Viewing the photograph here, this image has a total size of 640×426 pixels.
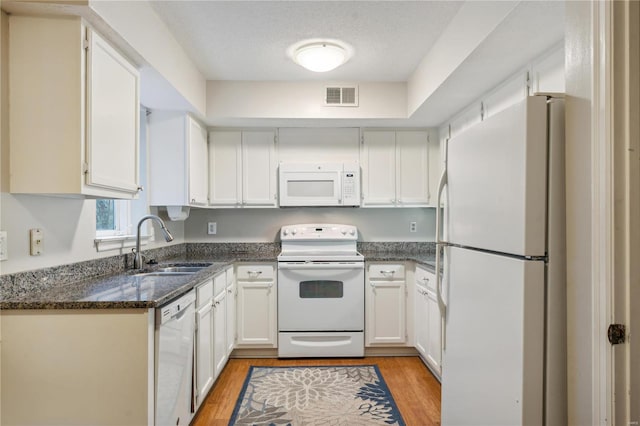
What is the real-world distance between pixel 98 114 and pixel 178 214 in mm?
1452

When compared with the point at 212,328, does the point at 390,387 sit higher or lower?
lower

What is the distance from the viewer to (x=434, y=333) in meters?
2.51

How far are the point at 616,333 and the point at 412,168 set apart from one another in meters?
2.56

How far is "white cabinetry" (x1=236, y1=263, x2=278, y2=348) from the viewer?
116 inches

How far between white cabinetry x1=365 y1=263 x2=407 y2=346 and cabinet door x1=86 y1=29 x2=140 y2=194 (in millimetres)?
2017

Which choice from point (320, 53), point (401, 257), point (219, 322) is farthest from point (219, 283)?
point (320, 53)

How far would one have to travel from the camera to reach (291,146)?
10.6ft

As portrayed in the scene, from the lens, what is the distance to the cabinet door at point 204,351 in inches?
80.1

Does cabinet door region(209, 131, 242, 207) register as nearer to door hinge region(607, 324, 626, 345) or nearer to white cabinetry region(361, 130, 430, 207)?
white cabinetry region(361, 130, 430, 207)

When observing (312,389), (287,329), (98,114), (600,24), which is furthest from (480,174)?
(287,329)

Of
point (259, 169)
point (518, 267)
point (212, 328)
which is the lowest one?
point (212, 328)

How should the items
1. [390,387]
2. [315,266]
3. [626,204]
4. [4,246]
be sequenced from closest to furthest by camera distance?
[626,204] → [4,246] → [390,387] → [315,266]

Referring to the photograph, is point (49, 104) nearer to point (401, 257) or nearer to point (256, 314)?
point (256, 314)

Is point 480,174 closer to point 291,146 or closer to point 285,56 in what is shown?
point 285,56
